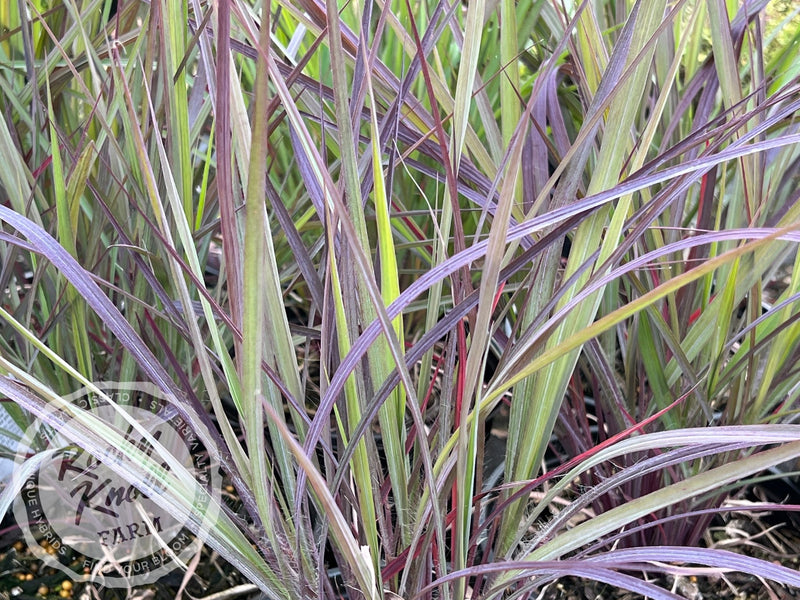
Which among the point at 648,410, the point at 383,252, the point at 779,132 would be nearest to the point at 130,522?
the point at 383,252

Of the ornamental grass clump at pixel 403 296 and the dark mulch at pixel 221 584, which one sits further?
the dark mulch at pixel 221 584

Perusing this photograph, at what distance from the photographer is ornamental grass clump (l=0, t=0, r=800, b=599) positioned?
350 mm

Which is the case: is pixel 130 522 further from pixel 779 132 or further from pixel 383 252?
pixel 779 132

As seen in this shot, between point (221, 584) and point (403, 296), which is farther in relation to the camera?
point (221, 584)

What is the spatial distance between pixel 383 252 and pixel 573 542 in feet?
0.67

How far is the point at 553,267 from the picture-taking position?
448 mm

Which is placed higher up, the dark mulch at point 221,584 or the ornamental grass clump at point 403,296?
the ornamental grass clump at point 403,296

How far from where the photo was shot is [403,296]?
36cm

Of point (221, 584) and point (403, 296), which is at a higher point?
point (403, 296)

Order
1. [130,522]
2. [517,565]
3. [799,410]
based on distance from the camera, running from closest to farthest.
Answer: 1. [517,565]
2. [799,410]
3. [130,522]

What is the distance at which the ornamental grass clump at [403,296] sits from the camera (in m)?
0.35

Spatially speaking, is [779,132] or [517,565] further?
[779,132]

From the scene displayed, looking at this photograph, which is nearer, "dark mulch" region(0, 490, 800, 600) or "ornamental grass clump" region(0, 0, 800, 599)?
"ornamental grass clump" region(0, 0, 800, 599)

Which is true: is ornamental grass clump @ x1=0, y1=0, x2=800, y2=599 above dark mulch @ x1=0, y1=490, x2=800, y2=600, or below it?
above
